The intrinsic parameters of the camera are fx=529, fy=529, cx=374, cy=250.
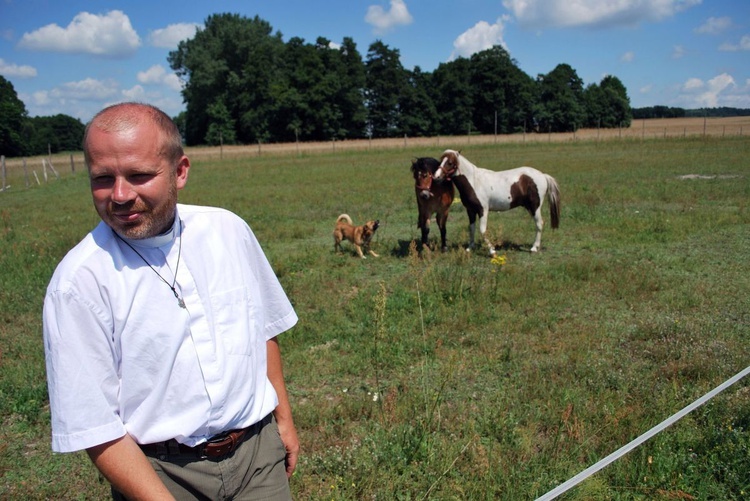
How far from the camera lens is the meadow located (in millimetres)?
3408

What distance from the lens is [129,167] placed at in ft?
5.20

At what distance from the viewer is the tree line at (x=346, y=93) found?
2793 inches

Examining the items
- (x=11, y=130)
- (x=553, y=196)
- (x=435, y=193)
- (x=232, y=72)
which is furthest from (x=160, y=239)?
(x=11, y=130)

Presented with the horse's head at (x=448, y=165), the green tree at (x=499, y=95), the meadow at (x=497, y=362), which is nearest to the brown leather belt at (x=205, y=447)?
the meadow at (x=497, y=362)

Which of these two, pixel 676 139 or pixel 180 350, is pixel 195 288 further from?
pixel 676 139

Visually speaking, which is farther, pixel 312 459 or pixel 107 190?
pixel 312 459

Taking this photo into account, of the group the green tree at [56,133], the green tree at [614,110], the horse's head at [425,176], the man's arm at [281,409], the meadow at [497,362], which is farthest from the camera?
the green tree at [614,110]

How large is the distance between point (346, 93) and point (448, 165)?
68.0 metres

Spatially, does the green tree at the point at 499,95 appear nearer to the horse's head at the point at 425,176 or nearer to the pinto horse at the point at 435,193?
the pinto horse at the point at 435,193

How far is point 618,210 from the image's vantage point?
12.3 m

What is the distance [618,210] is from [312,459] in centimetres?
1088

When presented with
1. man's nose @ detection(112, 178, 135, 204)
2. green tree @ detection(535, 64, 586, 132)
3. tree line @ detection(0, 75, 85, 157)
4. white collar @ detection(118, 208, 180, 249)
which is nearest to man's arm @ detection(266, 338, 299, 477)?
white collar @ detection(118, 208, 180, 249)

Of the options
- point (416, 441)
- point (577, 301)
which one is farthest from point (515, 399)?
point (577, 301)

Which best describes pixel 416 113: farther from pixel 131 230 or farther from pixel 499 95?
pixel 131 230
